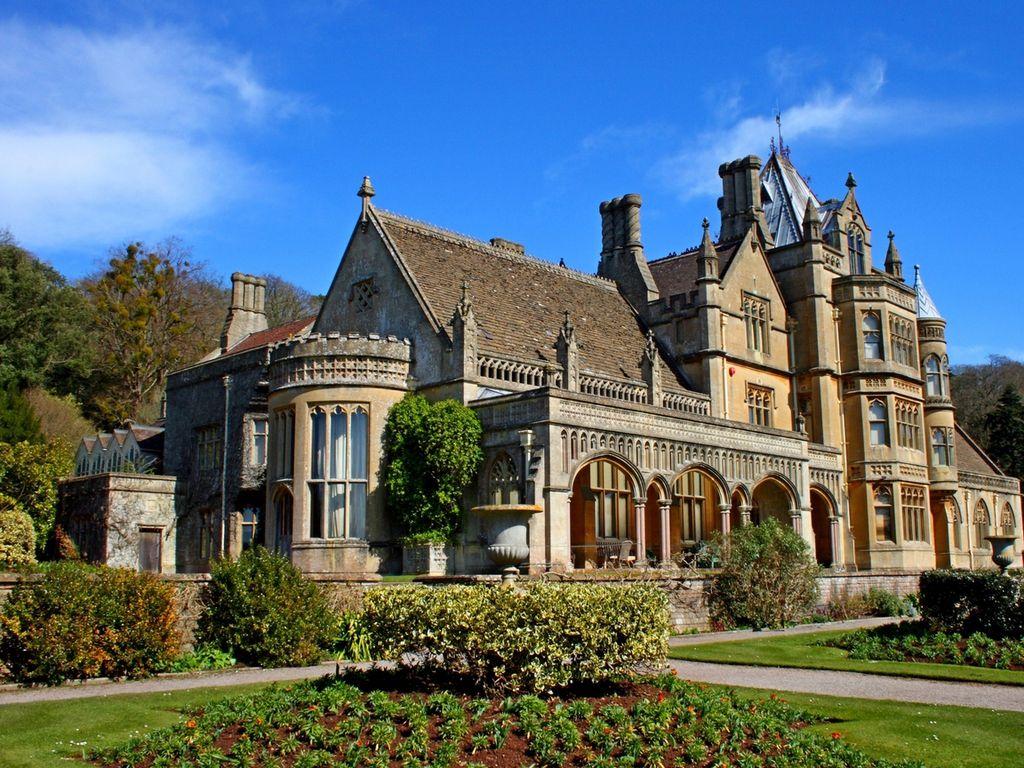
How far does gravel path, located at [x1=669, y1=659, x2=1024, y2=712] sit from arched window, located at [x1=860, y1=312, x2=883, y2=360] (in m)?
26.4

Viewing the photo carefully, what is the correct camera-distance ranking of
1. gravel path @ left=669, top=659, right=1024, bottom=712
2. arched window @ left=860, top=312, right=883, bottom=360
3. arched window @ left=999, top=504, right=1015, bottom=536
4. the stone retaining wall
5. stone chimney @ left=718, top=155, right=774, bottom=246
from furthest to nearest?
arched window @ left=999, top=504, right=1015, bottom=536 < stone chimney @ left=718, top=155, right=774, bottom=246 < arched window @ left=860, top=312, right=883, bottom=360 < the stone retaining wall < gravel path @ left=669, top=659, right=1024, bottom=712

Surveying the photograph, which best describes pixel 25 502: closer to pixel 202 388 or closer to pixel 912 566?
pixel 202 388

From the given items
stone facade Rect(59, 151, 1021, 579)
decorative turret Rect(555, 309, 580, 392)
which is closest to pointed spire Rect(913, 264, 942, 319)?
stone facade Rect(59, 151, 1021, 579)

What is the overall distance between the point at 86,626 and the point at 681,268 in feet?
105

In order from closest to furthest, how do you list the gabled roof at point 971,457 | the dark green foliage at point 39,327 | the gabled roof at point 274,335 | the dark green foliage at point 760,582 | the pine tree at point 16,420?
the dark green foliage at point 760,582, the pine tree at point 16,420, the gabled roof at point 274,335, the dark green foliage at point 39,327, the gabled roof at point 971,457

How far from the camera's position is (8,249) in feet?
164

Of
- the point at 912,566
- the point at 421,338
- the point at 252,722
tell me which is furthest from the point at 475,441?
the point at 912,566

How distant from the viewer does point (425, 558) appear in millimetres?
27812

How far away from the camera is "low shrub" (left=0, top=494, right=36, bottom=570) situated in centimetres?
2714

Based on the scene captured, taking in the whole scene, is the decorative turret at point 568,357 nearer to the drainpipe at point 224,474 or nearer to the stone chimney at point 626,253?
the stone chimney at point 626,253

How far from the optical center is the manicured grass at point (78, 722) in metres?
10.3

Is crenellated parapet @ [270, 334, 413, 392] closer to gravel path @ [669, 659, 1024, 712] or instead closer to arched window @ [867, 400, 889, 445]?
gravel path @ [669, 659, 1024, 712]

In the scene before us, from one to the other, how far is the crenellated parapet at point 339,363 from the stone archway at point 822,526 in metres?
16.1

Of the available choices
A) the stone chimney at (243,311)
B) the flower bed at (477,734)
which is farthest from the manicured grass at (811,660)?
the stone chimney at (243,311)
